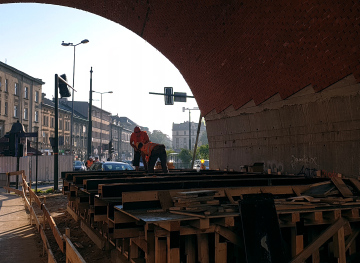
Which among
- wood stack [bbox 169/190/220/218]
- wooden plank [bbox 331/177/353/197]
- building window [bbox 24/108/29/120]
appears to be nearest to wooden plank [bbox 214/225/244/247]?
wood stack [bbox 169/190/220/218]

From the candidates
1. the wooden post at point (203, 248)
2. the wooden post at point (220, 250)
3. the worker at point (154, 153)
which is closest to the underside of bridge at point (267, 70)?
the worker at point (154, 153)

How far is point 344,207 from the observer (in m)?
5.64

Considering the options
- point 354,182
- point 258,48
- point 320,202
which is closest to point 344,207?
point 320,202

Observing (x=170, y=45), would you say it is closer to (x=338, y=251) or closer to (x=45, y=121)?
(x=338, y=251)

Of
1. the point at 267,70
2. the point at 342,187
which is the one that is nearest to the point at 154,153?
the point at 267,70

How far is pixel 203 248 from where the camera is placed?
16.7 ft

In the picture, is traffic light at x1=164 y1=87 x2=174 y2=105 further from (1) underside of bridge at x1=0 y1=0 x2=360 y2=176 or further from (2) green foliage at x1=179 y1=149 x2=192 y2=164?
(2) green foliage at x1=179 y1=149 x2=192 y2=164

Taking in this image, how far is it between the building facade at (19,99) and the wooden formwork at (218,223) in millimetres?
45121

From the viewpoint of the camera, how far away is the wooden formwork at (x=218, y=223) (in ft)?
15.8

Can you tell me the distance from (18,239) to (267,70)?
8.51 m

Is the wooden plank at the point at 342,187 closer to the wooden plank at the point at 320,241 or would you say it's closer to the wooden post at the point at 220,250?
the wooden plank at the point at 320,241

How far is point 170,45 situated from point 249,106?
4.58 meters

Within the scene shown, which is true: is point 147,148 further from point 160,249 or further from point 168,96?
point 168,96

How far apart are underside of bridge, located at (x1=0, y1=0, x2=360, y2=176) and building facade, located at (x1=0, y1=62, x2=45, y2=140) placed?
36034mm
